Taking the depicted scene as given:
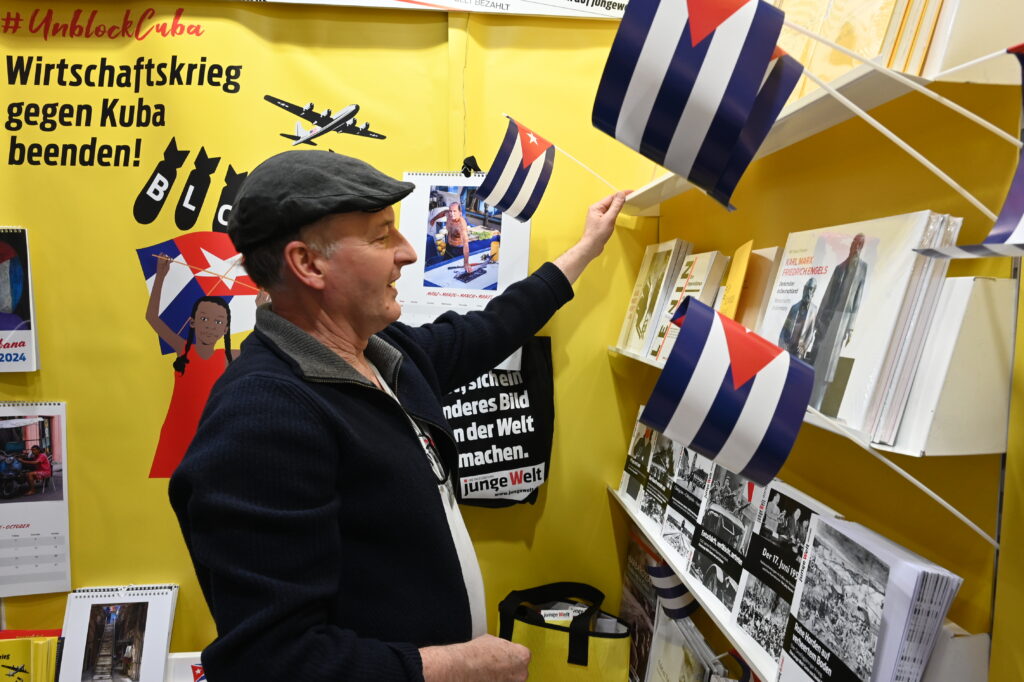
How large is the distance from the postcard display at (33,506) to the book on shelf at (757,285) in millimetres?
2217

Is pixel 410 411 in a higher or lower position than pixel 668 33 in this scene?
lower

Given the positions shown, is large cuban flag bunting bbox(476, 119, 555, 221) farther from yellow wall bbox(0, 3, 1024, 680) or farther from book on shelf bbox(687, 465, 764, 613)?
book on shelf bbox(687, 465, 764, 613)

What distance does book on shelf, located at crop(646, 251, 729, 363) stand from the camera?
1604 millimetres

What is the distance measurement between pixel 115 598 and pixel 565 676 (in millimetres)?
1567

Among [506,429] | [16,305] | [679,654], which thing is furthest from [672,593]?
[16,305]

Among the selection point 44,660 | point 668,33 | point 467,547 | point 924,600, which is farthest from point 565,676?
point 668,33

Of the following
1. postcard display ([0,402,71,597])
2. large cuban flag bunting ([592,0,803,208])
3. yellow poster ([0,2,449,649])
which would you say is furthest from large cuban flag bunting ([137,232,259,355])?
large cuban flag bunting ([592,0,803,208])

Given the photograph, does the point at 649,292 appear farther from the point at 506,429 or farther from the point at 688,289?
the point at 506,429

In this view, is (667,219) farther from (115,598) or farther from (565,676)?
(115,598)

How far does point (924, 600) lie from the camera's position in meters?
0.87

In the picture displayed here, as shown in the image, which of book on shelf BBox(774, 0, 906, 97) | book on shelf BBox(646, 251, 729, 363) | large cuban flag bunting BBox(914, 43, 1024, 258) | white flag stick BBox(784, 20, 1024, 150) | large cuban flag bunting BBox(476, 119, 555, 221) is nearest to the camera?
large cuban flag bunting BBox(914, 43, 1024, 258)

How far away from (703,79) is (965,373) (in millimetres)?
544

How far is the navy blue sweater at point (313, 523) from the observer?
90cm

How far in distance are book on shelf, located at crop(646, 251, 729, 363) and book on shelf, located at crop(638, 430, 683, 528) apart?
0.89 feet
